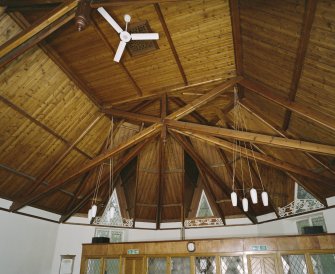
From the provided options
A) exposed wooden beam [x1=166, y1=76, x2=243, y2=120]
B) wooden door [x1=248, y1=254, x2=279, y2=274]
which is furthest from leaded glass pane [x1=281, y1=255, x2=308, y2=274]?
exposed wooden beam [x1=166, y1=76, x2=243, y2=120]

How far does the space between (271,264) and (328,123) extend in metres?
3.78

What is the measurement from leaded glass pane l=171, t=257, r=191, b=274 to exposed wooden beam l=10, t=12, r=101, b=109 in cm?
499

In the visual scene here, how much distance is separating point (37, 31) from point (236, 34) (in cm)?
376

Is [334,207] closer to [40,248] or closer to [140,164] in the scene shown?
[140,164]

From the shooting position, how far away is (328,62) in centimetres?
484

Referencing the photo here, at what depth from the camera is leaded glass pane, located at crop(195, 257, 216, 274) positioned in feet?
24.6

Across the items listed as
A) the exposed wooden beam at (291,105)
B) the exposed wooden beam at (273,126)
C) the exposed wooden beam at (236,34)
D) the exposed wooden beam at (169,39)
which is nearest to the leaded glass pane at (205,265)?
the exposed wooden beam at (273,126)

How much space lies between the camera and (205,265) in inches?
298

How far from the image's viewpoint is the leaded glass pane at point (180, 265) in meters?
7.70

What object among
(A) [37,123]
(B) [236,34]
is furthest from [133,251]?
(B) [236,34]

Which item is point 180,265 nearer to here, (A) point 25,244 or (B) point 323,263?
(B) point 323,263

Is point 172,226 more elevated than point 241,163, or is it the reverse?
point 241,163

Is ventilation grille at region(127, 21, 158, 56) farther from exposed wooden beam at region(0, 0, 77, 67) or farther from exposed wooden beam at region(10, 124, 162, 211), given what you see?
exposed wooden beam at region(10, 124, 162, 211)

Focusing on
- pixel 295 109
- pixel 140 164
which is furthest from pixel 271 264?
pixel 140 164
